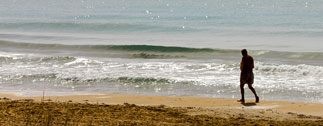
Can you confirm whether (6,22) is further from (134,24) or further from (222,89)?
(222,89)

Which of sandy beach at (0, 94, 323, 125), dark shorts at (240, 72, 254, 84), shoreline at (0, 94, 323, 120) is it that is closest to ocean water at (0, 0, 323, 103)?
shoreline at (0, 94, 323, 120)

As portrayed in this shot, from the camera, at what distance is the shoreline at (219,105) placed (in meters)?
11.0

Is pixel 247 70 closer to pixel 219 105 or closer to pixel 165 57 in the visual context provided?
pixel 219 105

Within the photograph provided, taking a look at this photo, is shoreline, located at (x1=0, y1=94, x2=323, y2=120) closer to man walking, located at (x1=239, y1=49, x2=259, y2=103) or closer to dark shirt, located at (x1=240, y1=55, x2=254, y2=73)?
man walking, located at (x1=239, y1=49, x2=259, y2=103)

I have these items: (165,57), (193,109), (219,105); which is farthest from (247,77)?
(165,57)

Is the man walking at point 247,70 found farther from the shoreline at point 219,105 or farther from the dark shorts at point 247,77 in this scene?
the shoreline at point 219,105

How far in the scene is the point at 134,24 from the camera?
4066cm

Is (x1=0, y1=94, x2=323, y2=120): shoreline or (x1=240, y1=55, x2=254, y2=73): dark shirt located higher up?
(x1=240, y1=55, x2=254, y2=73): dark shirt

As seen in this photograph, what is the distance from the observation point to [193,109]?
11.4m

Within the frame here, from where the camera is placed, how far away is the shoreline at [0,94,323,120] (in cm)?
1098

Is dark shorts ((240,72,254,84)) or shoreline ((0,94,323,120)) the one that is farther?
dark shorts ((240,72,254,84))

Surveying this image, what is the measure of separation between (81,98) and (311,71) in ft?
25.9

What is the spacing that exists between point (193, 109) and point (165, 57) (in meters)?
12.7

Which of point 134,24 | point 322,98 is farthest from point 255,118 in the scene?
point 134,24
